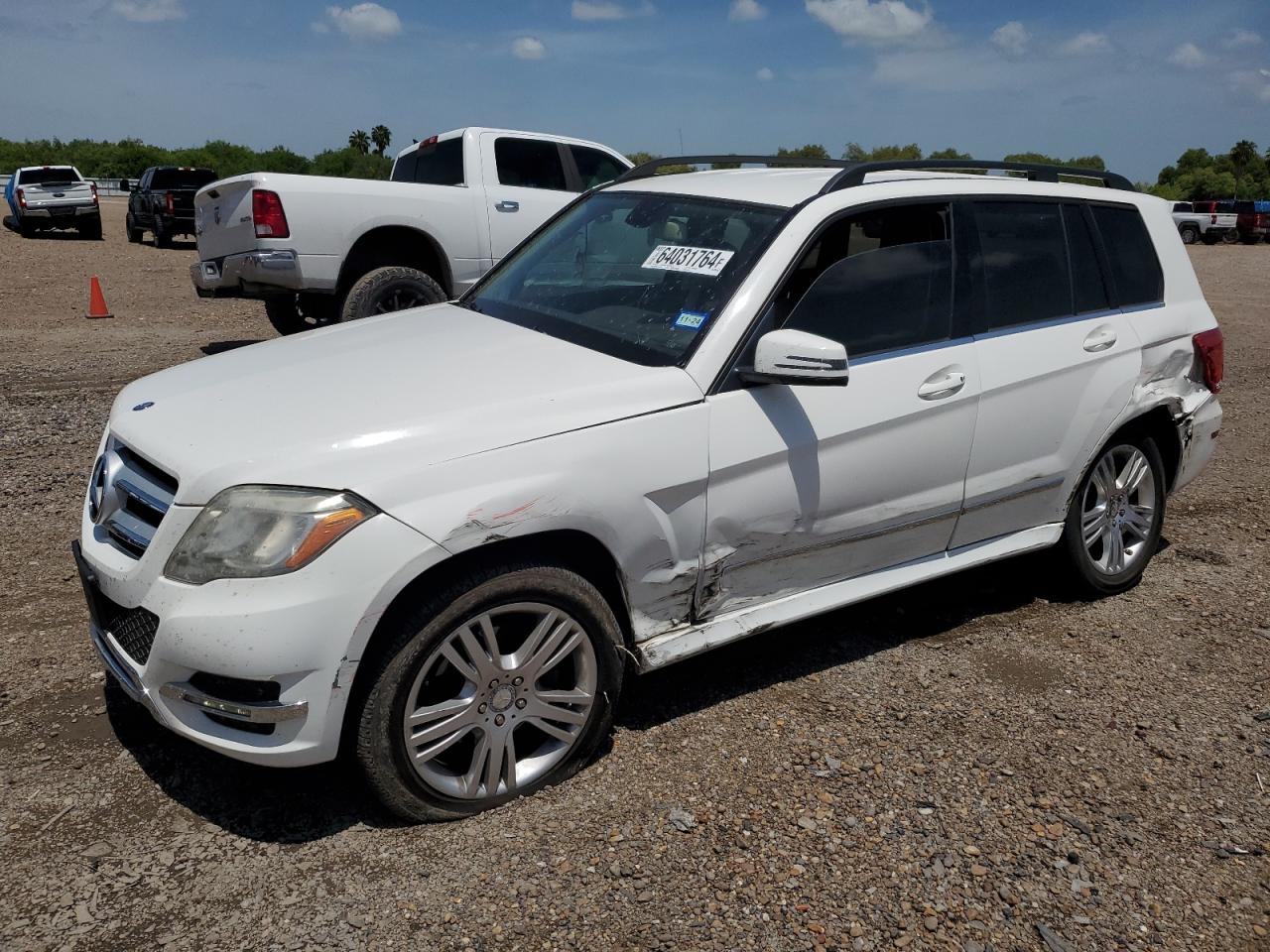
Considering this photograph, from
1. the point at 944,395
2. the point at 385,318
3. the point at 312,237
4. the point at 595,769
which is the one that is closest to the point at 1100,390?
the point at 944,395

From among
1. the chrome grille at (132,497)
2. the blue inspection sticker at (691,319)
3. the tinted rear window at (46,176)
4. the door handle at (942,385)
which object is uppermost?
the tinted rear window at (46,176)

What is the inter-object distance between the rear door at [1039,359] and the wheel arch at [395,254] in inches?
237

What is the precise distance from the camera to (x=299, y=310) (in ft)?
34.0

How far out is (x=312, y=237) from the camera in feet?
28.9

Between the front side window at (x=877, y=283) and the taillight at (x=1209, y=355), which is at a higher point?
the front side window at (x=877, y=283)

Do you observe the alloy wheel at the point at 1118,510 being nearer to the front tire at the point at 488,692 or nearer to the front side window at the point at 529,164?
the front tire at the point at 488,692

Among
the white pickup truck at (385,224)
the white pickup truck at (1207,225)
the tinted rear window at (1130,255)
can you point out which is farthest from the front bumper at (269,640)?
the white pickup truck at (1207,225)

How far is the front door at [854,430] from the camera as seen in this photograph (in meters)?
3.44

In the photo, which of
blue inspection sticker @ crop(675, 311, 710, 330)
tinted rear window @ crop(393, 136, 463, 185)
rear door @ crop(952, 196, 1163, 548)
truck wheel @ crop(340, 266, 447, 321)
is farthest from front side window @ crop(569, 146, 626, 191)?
blue inspection sticker @ crop(675, 311, 710, 330)

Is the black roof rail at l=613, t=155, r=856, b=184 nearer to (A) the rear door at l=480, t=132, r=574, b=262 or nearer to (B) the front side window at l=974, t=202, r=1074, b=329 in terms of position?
(B) the front side window at l=974, t=202, r=1074, b=329

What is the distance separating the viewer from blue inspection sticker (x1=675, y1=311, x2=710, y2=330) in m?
3.49

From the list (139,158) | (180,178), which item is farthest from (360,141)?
(180,178)

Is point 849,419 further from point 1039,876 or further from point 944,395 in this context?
point 1039,876

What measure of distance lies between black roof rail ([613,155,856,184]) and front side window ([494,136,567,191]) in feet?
17.7
